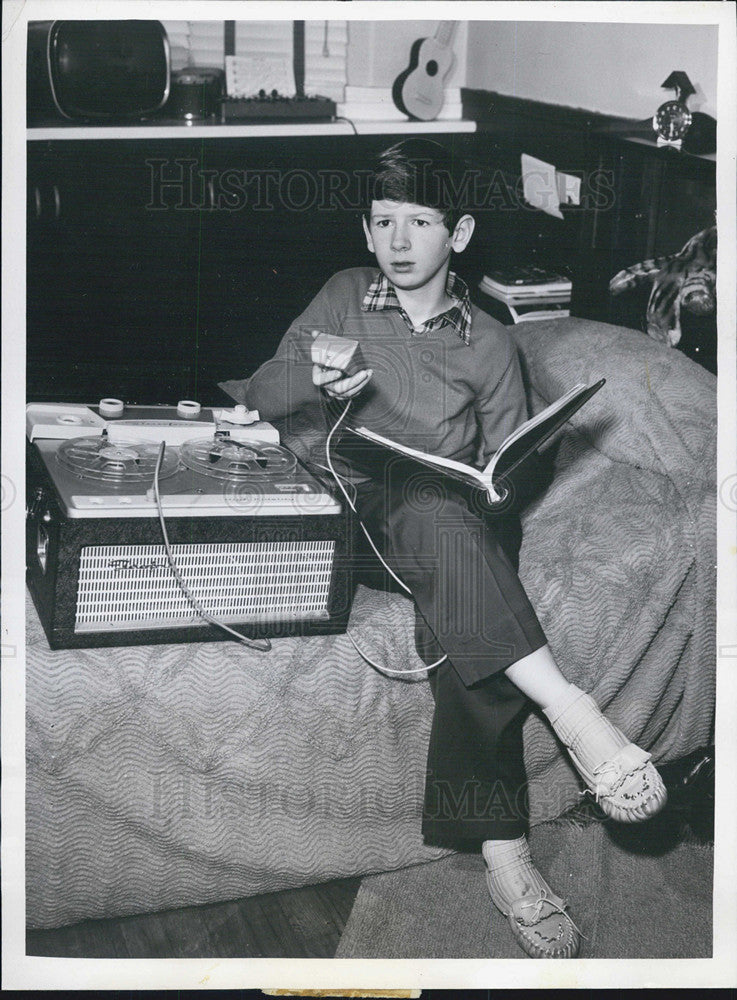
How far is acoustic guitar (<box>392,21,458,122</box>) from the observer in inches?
40.0

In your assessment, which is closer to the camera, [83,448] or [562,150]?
[83,448]

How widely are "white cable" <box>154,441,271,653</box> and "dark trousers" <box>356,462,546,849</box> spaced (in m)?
0.16

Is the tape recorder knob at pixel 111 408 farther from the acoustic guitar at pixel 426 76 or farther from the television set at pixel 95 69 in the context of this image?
the acoustic guitar at pixel 426 76

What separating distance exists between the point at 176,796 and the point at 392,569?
0.32 m

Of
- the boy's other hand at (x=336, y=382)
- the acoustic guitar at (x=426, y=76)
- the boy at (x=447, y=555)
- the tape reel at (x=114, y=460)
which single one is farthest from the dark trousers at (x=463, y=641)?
the acoustic guitar at (x=426, y=76)

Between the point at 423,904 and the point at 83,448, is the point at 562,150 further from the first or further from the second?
the point at 423,904

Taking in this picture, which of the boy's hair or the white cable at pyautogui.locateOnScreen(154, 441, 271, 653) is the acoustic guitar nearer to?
the boy's hair

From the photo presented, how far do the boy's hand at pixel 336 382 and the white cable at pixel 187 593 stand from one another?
181 millimetres

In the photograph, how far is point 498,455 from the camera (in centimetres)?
98

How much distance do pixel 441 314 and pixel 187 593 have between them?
428 mm

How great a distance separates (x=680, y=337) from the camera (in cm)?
106

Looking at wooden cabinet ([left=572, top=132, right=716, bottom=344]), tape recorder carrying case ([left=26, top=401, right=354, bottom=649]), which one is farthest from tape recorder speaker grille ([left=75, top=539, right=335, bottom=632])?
wooden cabinet ([left=572, top=132, right=716, bottom=344])

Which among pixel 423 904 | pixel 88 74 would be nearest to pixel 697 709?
pixel 423 904

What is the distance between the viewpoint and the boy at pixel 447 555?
952 mm
